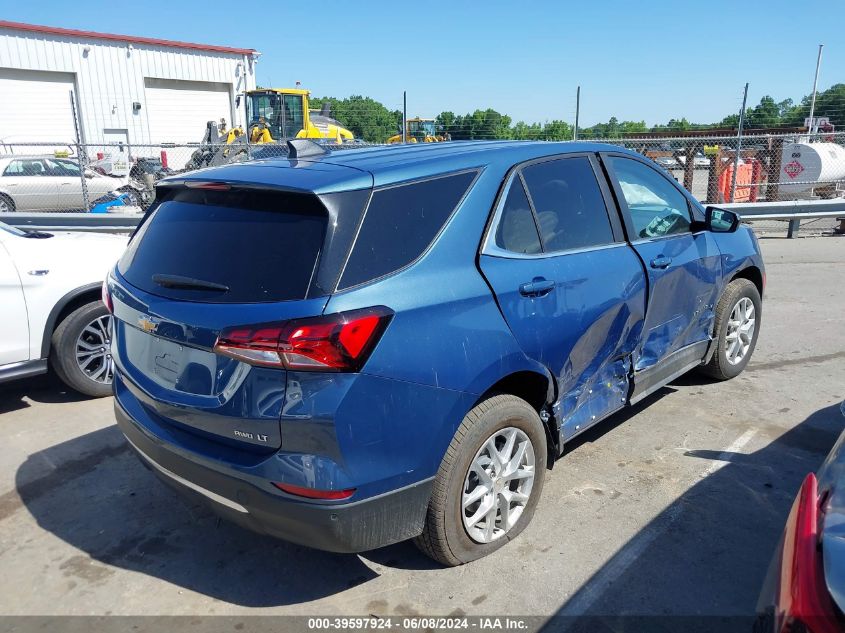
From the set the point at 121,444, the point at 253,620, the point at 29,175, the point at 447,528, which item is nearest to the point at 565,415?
the point at 447,528

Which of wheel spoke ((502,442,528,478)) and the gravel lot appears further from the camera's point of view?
wheel spoke ((502,442,528,478))

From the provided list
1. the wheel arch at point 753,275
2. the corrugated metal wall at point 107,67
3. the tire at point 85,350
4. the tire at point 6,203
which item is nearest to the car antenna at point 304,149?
the tire at point 85,350

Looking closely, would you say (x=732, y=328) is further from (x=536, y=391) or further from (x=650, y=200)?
(x=536, y=391)

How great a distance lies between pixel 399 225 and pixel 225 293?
0.73 m

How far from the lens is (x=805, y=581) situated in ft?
5.56

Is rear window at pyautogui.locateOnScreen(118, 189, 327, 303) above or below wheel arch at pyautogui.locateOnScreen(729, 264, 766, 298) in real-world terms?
above

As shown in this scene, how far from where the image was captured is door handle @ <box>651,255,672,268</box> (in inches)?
157

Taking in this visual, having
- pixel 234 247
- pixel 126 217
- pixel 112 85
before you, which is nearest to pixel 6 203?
pixel 126 217

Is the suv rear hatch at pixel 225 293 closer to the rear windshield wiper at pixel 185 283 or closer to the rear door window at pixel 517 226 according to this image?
the rear windshield wiper at pixel 185 283

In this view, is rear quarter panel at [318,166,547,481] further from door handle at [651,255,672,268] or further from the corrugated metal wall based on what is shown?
the corrugated metal wall

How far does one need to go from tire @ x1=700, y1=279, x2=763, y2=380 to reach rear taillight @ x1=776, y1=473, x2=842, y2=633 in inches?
121

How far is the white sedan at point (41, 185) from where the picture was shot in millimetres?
17422

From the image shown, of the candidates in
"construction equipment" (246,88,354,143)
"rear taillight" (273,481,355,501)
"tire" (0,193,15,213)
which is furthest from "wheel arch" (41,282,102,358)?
"construction equipment" (246,88,354,143)

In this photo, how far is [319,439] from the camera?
7.95 feet
